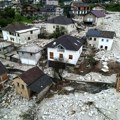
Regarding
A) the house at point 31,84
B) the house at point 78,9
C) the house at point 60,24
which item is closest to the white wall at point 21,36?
the house at point 60,24

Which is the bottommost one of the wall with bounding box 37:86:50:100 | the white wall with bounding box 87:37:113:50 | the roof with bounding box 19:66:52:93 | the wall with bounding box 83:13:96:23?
the wall with bounding box 37:86:50:100

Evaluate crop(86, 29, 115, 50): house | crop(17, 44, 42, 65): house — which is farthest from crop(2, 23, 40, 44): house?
crop(86, 29, 115, 50): house

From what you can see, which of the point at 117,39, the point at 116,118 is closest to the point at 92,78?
the point at 116,118

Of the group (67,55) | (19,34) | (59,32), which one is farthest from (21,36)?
(67,55)

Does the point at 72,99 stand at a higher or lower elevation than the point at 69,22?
lower

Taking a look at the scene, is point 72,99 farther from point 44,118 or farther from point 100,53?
point 100,53

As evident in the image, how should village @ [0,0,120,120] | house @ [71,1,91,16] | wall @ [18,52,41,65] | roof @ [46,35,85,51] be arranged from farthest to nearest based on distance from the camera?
house @ [71,1,91,16] < wall @ [18,52,41,65] < roof @ [46,35,85,51] < village @ [0,0,120,120]

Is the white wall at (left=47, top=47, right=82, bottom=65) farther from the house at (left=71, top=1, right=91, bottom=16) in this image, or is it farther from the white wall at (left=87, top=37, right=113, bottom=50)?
the house at (left=71, top=1, right=91, bottom=16)

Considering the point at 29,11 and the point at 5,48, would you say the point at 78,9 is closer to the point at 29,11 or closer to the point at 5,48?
the point at 29,11
